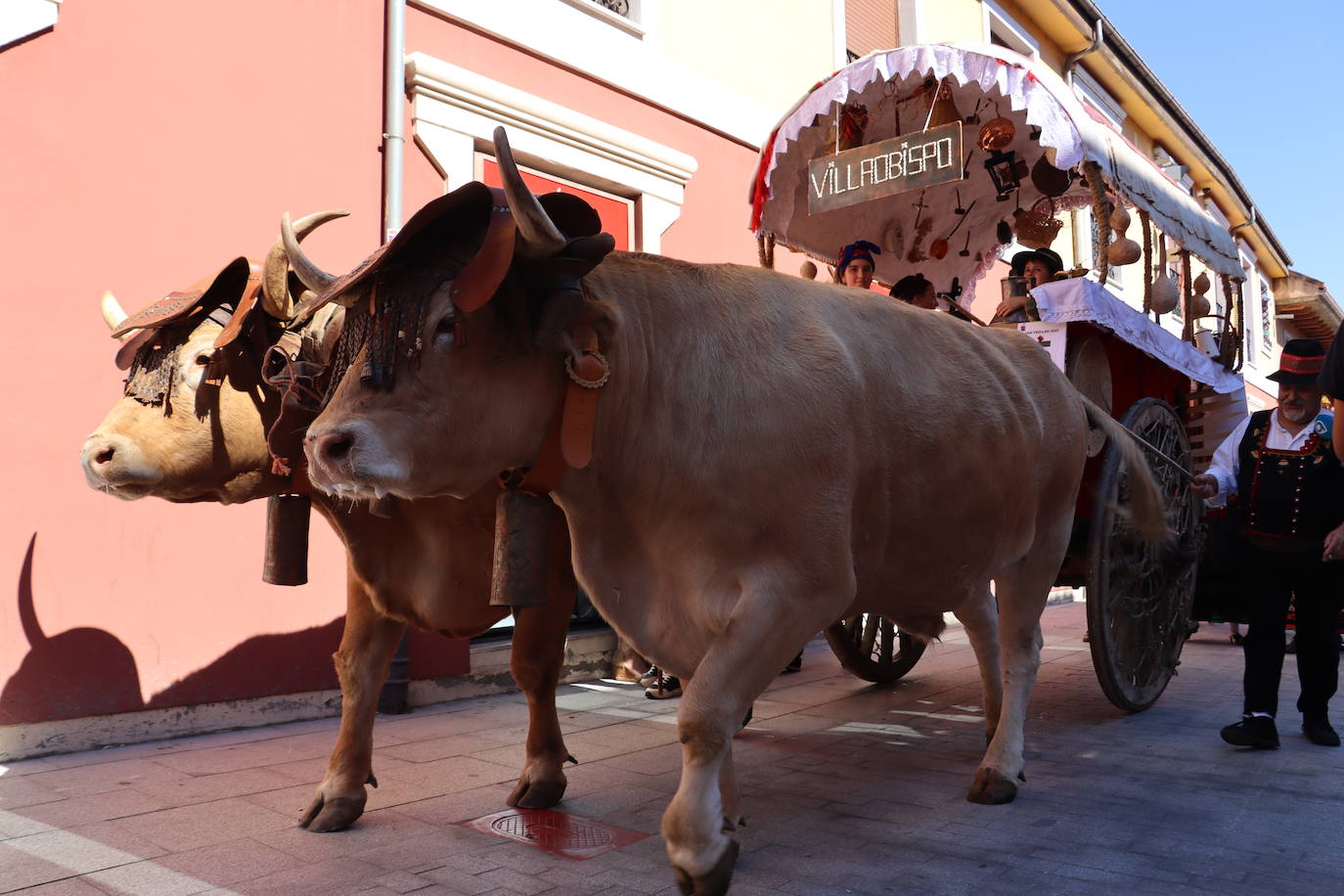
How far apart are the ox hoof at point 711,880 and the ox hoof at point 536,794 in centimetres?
133

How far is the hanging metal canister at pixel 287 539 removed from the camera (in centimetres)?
351

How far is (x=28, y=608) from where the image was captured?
445 cm

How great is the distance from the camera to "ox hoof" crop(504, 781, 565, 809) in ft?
12.0

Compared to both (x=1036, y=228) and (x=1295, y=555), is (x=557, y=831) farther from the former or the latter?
(x=1036, y=228)

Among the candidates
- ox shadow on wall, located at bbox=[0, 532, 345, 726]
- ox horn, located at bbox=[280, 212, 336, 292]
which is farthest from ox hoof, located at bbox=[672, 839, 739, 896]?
ox shadow on wall, located at bbox=[0, 532, 345, 726]

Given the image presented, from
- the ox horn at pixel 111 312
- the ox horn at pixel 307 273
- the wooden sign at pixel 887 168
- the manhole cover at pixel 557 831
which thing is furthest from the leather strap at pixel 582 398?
the wooden sign at pixel 887 168

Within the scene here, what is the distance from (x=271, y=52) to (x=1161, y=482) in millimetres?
5169

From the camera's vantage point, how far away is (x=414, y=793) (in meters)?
3.89

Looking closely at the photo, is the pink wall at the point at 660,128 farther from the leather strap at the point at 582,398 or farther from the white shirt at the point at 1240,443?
the leather strap at the point at 582,398

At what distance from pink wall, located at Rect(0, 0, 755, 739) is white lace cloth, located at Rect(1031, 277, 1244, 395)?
359 centimetres

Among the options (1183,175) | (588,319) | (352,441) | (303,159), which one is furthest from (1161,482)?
(1183,175)

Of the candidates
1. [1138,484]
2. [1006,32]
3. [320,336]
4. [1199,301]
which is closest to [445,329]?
[320,336]

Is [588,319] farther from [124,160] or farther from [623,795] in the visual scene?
[124,160]

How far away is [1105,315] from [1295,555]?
1390 millimetres
